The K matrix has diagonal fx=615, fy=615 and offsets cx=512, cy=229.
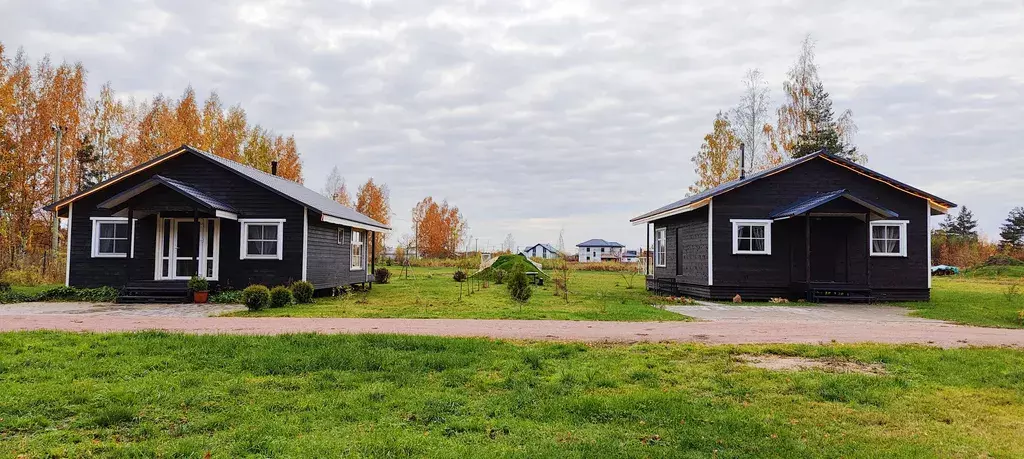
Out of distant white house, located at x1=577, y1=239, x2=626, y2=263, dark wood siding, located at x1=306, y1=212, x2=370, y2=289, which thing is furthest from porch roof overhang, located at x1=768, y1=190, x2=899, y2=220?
distant white house, located at x1=577, y1=239, x2=626, y2=263

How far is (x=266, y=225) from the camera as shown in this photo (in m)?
19.3

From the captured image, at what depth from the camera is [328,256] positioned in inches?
840

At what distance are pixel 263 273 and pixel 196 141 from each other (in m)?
23.0

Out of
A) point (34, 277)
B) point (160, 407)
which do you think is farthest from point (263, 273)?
point (160, 407)

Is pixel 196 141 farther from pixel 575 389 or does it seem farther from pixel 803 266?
pixel 575 389

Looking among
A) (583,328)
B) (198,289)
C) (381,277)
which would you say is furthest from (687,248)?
(198,289)

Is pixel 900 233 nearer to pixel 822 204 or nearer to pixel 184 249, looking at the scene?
pixel 822 204

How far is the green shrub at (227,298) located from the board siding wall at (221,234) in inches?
31.0

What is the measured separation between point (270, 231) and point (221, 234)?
1.47m

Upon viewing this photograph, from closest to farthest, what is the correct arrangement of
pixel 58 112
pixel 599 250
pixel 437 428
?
pixel 437 428 → pixel 58 112 → pixel 599 250

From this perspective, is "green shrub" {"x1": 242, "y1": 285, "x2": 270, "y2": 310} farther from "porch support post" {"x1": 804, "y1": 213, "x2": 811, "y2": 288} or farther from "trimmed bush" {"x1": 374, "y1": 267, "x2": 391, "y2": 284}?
"porch support post" {"x1": 804, "y1": 213, "x2": 811, "y2": 288}

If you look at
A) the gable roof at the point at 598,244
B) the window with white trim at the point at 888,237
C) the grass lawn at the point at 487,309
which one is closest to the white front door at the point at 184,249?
the grass lawn at the point at 487,309

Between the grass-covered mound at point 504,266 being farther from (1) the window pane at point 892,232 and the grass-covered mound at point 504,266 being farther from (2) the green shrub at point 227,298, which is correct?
(1) the window pane at point 892,232

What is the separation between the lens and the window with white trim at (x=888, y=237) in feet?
66.4
